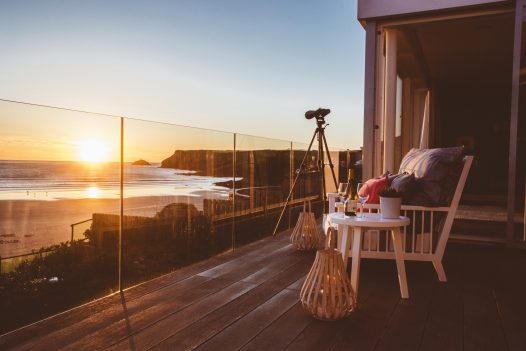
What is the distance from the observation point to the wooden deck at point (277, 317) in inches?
60.5

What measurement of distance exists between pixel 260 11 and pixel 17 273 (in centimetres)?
515

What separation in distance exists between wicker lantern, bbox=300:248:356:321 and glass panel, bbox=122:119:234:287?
48.5 inches

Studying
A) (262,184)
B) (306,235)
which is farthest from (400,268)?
(262,184)

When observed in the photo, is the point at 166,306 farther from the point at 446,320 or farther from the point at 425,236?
the point at 425,236

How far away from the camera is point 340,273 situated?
174cm

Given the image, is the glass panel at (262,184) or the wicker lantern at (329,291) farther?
the glass panel at (262,184)

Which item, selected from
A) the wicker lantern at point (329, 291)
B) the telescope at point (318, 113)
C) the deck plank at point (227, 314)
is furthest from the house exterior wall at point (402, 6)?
the wicker lantern at point (329, 291)

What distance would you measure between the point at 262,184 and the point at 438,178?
346 cm

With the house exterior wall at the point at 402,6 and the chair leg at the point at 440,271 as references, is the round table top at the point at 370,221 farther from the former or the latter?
the house exterior wall at the point at 402,6

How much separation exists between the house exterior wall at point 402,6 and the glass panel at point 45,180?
9.59 ft

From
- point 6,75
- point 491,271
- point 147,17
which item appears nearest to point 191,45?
point 147,17

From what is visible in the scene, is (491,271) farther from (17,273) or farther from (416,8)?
(17,273)

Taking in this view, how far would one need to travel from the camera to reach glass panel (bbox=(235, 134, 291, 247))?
14.8 feet

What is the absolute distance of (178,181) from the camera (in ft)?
15.3
